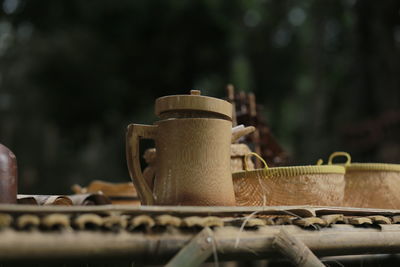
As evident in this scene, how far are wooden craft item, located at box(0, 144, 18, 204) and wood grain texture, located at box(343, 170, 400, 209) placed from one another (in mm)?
678

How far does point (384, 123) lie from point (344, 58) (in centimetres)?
292

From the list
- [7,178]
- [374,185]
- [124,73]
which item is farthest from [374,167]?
[124,73]

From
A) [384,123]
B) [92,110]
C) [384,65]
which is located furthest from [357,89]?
[92,110]

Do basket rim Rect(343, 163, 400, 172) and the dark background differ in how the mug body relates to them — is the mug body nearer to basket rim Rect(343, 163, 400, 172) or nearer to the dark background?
basket rim Rect(343, 163, 400, 172)

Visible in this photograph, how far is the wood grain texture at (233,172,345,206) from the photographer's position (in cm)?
90

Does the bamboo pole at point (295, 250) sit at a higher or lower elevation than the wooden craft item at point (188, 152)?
lower

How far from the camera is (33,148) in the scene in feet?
20.5

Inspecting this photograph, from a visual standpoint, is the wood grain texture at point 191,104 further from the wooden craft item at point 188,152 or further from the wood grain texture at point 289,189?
the wood grain texture at point 289,189

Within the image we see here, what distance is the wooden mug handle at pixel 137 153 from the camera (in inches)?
31.3

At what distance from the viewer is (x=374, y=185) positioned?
42.3 inches

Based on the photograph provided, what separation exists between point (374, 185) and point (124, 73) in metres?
5.91

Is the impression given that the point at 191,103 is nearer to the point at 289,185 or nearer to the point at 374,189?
the point at 289,185

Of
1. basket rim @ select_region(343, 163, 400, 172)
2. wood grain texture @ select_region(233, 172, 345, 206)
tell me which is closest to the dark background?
basket rim @ select_region(343, 163, 400, 172)

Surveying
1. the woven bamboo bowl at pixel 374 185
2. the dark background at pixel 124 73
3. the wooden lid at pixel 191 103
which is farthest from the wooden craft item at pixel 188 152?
the dark background at pixel 124 73
